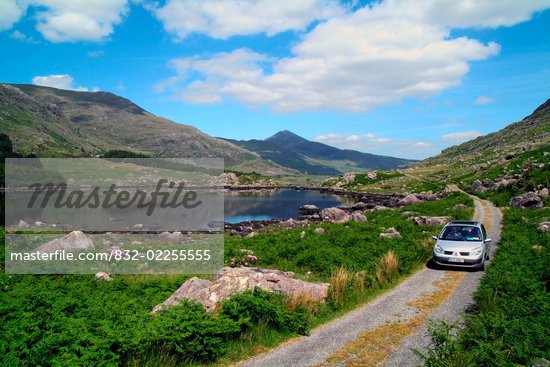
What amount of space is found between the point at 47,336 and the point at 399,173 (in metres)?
143

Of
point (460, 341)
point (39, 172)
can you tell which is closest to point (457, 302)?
point (460, 341)

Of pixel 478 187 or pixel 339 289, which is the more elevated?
pixel 478 187

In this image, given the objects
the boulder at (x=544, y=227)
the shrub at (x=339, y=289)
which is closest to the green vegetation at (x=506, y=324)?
the shrub at (x=339, y=289)

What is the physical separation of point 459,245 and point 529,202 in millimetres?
30274

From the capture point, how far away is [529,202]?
144ft

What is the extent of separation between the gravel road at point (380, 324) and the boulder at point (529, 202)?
29.8 metres

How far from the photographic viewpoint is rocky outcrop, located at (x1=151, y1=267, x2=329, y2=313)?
1384 cm

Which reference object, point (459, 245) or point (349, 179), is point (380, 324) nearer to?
point (459, 245)

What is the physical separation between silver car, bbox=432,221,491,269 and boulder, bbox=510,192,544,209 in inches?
1024

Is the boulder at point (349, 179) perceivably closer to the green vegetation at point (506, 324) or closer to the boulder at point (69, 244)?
the boulder at point (69, 244)

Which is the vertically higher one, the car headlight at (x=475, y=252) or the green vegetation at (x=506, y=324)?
the car headlight at (x=475, y=252)

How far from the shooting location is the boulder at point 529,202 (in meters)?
42.5

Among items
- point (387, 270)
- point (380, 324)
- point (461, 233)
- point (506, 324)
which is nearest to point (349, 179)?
point (461, 233)

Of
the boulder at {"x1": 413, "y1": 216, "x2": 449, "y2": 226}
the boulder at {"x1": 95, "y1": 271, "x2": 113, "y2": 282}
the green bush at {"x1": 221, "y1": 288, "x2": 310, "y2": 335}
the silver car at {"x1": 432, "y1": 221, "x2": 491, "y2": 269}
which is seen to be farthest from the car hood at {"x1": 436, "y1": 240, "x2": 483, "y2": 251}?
the boulder at {"x1": 95, "y1": 271, "x2": 113, "y2": 282}
